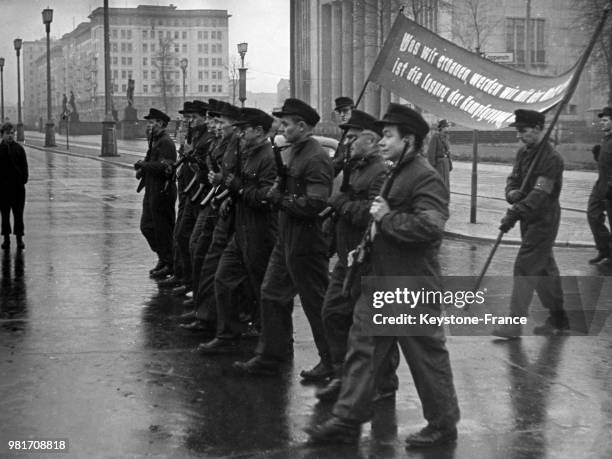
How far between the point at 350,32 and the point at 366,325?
74542 millimetres

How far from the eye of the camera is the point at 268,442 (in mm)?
5410

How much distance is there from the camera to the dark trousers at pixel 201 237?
8539 mm

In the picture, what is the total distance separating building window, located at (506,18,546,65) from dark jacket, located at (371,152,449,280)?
61.6m

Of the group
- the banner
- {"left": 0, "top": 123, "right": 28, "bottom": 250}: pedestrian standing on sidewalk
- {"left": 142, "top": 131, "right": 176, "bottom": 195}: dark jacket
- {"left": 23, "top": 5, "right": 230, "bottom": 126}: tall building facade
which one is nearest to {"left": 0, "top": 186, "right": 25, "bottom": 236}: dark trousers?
{"left": 0, "top": 123, "right": 28, "bottom": 250}: pedestrian standing on sidewalk

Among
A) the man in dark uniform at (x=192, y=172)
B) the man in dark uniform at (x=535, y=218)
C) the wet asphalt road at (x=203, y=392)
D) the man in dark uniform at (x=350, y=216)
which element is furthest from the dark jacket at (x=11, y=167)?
the man in dark uniform at (x=350, y=216)

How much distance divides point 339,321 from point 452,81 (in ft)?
13.6

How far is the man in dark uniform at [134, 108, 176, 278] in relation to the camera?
428 inches

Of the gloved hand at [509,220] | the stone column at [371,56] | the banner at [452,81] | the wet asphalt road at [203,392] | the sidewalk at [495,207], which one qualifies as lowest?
the wet asphalt road at [203,392]

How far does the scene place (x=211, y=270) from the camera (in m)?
8.09

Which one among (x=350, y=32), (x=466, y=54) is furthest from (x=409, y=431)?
(x=350, y=32)

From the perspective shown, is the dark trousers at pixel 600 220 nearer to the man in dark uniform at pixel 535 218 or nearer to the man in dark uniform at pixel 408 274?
the man in dark uniform at pixel 535 218

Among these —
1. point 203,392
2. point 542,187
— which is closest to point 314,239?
point 203,392

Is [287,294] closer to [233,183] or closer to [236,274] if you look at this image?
[236,274]

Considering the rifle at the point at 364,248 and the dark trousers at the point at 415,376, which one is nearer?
the dark trousers at the point at 415,376
